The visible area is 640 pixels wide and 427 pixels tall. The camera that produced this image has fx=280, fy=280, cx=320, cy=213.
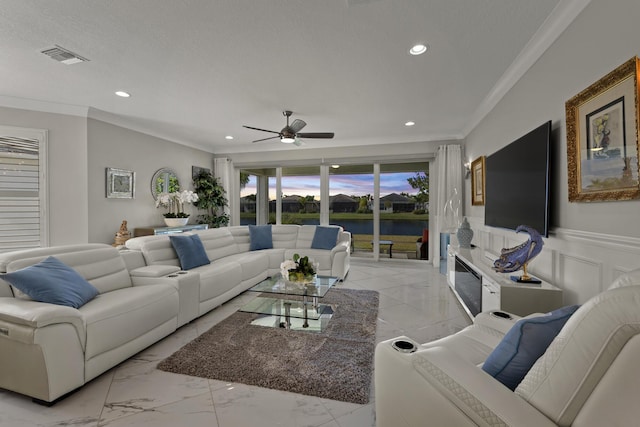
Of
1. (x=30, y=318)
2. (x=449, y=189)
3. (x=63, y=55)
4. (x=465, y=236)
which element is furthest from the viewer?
(x=449, y=189)

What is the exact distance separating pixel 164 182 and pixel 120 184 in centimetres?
91

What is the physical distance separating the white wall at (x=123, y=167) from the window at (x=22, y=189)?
53cm

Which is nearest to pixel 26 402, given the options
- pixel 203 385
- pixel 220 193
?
pixel 203 385

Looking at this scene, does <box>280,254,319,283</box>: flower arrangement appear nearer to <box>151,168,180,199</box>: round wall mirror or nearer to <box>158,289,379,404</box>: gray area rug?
<box>158,289,379,404</box>: gray area rug

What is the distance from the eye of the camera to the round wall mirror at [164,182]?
5301 mm

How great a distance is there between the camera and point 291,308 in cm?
307

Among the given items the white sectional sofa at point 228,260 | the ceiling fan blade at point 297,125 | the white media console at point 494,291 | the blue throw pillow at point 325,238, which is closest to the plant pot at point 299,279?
the white sectional sofa at point 228,260

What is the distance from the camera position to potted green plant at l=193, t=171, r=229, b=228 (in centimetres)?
636

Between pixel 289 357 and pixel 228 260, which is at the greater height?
pixel 228 260

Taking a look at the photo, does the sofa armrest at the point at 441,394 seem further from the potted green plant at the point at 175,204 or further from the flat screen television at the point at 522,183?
the potted green plant at the point at 175,204

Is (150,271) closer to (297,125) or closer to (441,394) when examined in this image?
(297,125)

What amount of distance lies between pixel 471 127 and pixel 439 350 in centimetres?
469

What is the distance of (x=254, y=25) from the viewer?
86.8 inches

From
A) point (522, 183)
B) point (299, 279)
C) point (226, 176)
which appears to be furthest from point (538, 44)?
point (226, 176)
